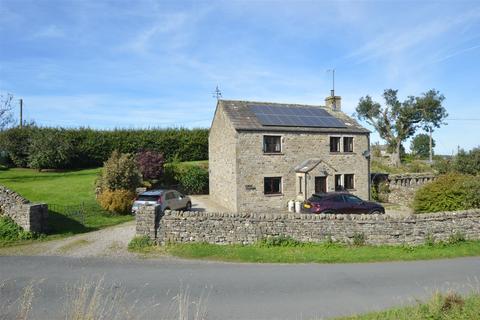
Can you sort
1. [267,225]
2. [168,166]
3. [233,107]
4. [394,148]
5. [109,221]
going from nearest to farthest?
[267,225] → [109,221] → [233,107] → [168,166] → [394,148]

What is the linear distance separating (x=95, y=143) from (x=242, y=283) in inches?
1231

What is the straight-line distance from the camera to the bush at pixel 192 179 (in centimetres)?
2909

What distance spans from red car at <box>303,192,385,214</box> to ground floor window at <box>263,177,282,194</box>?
4972 mm

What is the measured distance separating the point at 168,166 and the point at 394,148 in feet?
133

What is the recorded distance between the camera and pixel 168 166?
1161 inches

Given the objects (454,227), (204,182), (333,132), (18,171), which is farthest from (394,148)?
(18,171)

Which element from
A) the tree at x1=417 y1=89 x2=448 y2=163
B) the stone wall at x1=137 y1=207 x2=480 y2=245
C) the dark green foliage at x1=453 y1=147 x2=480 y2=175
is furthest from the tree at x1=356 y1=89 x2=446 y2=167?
the stone wall at x1=137 y1=207 x2=480 y2=245

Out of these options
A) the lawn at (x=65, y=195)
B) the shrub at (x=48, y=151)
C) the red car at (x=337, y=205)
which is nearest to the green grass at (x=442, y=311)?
the red car at (x=337, y=205)

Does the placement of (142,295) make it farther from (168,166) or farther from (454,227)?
(168,166)

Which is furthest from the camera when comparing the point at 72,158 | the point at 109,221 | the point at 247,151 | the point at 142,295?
the point at 72,158

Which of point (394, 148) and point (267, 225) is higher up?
point (394, 148)

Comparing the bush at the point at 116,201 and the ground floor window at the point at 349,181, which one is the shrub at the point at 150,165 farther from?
the ground floor window at the point at 349,181

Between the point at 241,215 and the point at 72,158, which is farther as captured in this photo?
the point at 72,158

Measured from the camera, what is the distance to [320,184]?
23609 millimetres
